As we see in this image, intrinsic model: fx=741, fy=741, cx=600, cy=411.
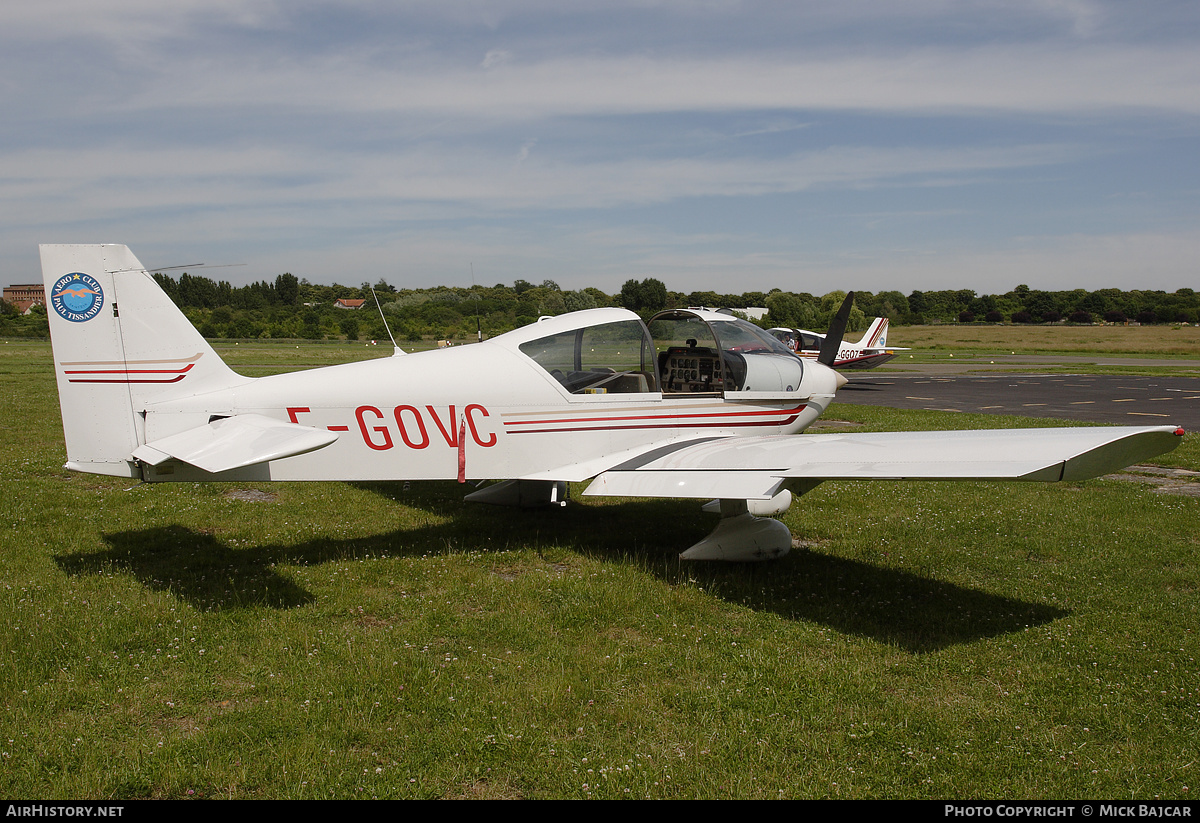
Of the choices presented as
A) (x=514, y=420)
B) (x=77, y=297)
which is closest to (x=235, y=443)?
(x=77, y=297)

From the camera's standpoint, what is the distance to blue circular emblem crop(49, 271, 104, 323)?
17.8 ft

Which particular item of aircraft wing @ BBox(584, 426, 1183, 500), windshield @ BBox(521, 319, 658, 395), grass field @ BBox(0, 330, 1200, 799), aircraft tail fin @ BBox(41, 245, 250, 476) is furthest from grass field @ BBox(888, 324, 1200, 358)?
aircraft tail fin @ BBox(41, 245, 250, 476)

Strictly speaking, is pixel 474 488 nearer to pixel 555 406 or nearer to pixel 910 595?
pixel 555 406

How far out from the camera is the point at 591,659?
178 inches

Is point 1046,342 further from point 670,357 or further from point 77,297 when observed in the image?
point 77,297

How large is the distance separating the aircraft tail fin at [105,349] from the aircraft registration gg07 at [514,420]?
10 millimetres

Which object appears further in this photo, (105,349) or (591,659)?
(105,349)

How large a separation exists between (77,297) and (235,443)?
1825mm

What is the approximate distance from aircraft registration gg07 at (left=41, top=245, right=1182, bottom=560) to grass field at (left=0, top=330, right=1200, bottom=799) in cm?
89

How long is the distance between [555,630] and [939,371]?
104 ft

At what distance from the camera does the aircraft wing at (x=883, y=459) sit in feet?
14.7

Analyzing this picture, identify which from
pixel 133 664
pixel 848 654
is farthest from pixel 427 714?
pixel 848 654

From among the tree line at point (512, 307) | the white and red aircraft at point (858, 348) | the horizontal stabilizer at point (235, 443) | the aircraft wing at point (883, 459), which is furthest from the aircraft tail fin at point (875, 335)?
the horizontal stabilizer at point (235, 443)

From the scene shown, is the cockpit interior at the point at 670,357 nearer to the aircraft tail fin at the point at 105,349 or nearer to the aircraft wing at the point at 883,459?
the aircraft wing at the point at 883,459
